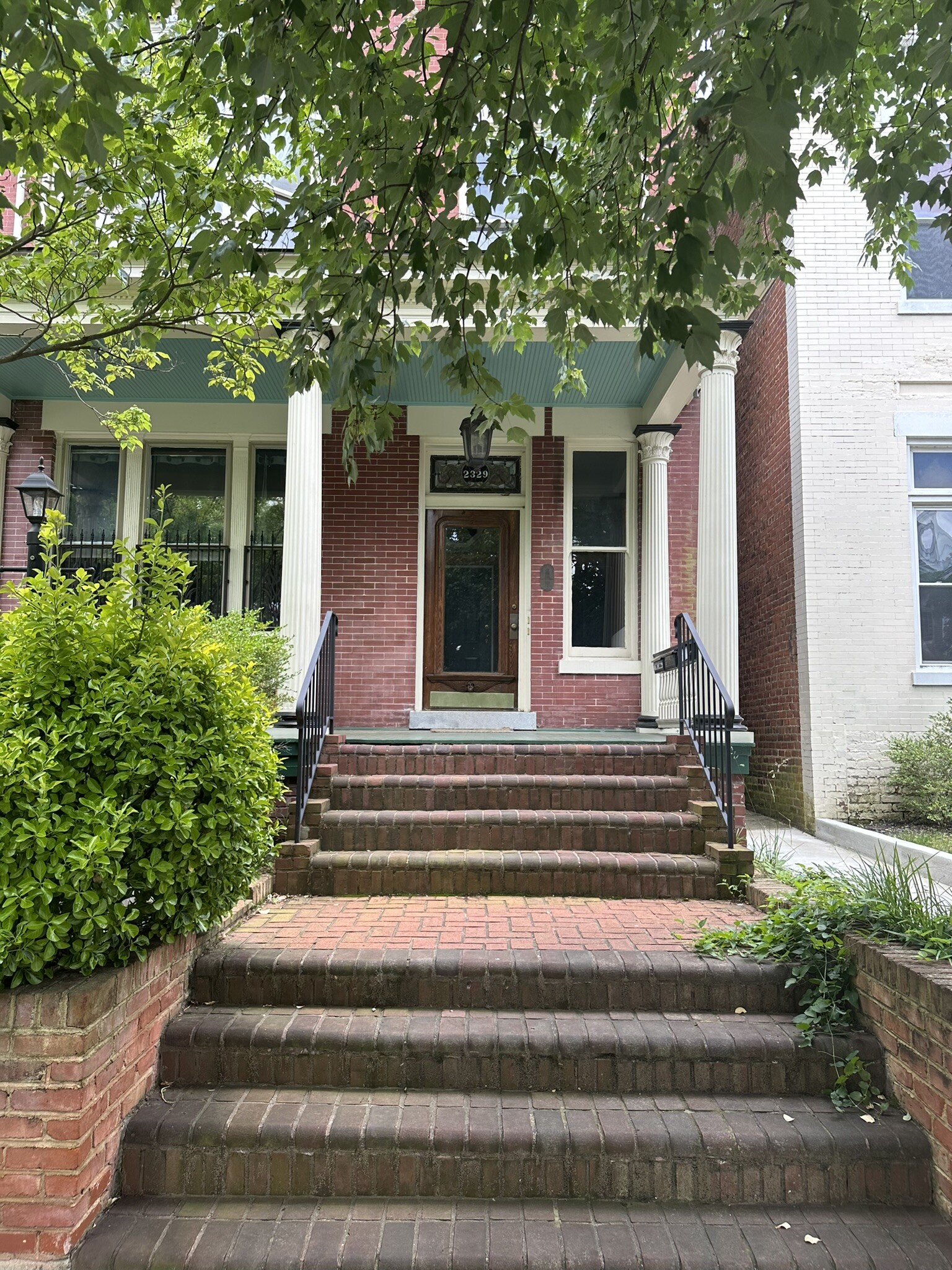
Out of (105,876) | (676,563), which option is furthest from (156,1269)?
(676,563)

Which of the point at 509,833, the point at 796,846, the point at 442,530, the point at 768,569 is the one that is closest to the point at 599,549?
the point at 442,530

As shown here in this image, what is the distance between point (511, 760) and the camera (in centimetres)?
549

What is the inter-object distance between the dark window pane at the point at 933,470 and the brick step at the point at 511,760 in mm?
4241

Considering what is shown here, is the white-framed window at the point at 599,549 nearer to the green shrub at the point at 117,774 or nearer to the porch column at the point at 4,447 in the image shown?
the green shrub at the point at 117,774

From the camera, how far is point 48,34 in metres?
2.14

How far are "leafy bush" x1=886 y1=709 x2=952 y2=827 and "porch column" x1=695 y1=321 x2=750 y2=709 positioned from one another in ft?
6.38

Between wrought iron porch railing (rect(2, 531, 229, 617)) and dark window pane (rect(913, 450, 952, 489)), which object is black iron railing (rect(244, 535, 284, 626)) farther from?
dark window pane (rect(913, 450, 952, 489))

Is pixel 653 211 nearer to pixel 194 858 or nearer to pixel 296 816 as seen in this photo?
pixel 194 858

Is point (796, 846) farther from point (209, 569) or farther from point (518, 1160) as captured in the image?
point (209, 569)

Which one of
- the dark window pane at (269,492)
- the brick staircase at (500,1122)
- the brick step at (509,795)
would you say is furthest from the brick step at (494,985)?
the dark window pane at (269,492)

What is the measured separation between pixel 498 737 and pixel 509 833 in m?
1.96

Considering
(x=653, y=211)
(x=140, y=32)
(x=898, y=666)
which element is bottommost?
(x=898, y=666)

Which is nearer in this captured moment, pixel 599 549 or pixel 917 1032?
pixel 917 1032

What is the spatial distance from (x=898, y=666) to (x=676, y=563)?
2244 mm
